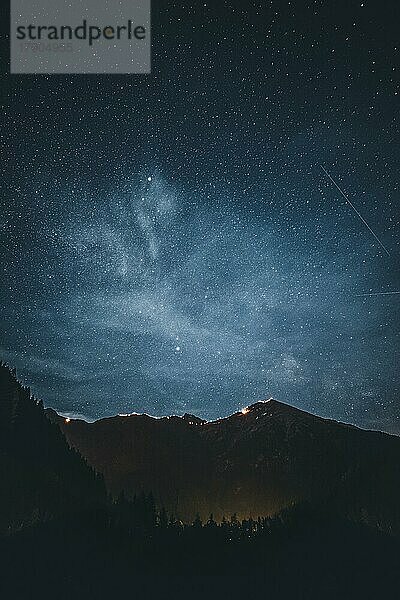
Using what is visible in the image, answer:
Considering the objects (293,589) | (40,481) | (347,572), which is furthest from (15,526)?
(347,572)

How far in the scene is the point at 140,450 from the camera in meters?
71.9

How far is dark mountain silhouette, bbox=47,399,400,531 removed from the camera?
2205 inches

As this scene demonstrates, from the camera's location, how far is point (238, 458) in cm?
7112

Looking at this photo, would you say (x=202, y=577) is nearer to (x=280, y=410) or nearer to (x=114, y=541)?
(x=114, y=541)

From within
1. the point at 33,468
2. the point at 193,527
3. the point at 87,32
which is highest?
the point at 87,32

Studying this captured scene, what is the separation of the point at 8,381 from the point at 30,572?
16.1 metres

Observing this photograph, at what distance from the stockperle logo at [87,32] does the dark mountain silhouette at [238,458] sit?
47930mm

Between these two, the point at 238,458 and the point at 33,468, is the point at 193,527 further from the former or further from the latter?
the point at 238,458

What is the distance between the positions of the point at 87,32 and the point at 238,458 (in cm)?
6671

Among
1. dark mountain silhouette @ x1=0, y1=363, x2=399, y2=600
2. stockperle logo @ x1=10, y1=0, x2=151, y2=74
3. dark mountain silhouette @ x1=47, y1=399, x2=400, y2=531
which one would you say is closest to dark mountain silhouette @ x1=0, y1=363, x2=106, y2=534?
dark mountain silhouette @ x1=0, y1=363, x2=399, y2=600

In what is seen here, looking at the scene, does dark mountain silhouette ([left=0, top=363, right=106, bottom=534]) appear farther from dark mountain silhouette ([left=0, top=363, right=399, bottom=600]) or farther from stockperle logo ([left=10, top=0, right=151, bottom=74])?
stockperle logo ([left=10, top=0, right=151, bottom=74])

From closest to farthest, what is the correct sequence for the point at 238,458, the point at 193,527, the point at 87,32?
the point at 87,32
the point at 193,527
the point at 238,458

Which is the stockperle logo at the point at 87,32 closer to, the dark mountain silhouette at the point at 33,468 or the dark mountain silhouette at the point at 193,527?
the dark mountain silhouette at the point at 193,527

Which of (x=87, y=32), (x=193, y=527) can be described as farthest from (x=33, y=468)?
(x=87, y=32)
